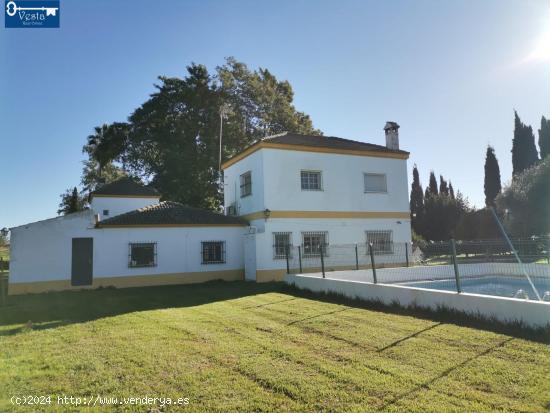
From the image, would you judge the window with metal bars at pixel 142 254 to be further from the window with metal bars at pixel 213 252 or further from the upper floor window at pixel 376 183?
the upper floor window at pixel 376 183

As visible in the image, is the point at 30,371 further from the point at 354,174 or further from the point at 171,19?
the point at 354,174

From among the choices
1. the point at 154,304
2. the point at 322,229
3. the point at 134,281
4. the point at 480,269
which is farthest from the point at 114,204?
the point at 480,269

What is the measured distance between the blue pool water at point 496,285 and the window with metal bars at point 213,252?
9630 mm

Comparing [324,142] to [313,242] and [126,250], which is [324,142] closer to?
[313,242]

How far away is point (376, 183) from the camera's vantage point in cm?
2123

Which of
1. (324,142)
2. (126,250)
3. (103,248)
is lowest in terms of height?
(126,250)

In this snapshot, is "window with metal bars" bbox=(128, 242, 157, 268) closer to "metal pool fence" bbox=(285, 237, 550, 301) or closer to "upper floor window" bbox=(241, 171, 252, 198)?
"upper floor window" bbox=(241, 171, 252, 198)

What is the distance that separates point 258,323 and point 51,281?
12052mm

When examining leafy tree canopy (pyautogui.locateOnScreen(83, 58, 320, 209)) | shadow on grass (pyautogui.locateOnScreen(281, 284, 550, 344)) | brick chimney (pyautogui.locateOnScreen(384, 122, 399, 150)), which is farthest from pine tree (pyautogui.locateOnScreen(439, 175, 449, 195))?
shadow on grass (pyautogui.locateOnScreen(281, 284, 550, 344))

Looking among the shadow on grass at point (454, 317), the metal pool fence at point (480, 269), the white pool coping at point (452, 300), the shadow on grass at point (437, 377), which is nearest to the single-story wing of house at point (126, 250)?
the metal pool fence at point (480, 269)

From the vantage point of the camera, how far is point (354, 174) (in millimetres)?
→ 20578

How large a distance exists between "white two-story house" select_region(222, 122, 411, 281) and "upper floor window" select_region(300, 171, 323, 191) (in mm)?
50

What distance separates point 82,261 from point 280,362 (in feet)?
46.3

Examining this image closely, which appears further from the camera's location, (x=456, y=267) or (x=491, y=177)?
(x=491, y=177)
